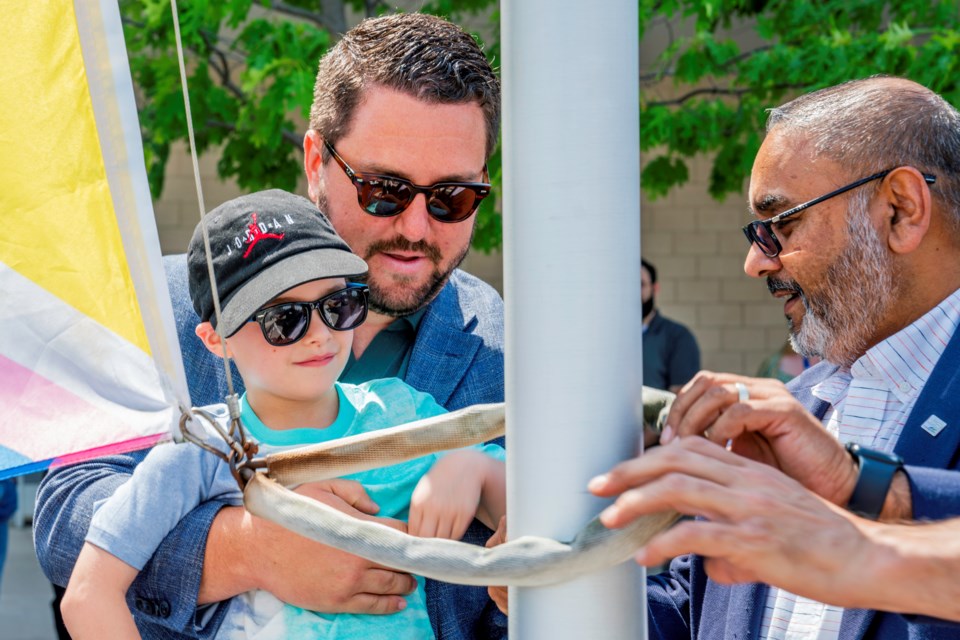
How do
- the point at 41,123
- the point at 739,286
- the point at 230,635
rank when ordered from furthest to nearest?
the point at 739,286
the point at 230,635
the point at 41,123

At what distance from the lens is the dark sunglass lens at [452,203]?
2.25m

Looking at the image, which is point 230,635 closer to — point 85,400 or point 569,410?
point 85,400

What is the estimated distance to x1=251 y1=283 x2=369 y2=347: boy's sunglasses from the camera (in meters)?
1.81

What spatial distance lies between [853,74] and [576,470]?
5.72 meters

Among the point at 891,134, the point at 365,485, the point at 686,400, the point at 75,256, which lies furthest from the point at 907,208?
the point at 75,256

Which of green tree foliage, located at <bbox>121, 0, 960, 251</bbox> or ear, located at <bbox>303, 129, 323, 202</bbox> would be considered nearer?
ear, located at <bbox>303, 129, 323, 202</bbox>

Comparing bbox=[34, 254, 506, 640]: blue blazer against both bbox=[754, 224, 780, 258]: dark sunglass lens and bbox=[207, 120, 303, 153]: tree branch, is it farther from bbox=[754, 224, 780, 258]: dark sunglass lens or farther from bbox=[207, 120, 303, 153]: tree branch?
bbox=[207, 120, 303, 153]: tree branch

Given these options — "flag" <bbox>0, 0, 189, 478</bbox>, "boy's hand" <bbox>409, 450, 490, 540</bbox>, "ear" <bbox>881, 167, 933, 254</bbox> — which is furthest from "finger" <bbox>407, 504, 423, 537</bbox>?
"ear" <bbox>881, 167, 933, 254</bbox>

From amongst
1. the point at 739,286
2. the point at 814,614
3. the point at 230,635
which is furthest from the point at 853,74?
the point at 230,635

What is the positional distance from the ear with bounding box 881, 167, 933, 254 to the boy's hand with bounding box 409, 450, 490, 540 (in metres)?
1.01

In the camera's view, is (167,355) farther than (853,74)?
No

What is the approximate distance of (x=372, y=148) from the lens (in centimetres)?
229

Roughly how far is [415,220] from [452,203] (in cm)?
9

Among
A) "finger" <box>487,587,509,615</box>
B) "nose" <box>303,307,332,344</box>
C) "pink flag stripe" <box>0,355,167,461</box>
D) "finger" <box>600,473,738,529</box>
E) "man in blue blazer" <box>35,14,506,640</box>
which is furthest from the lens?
"man in blue blazer" <box>35,14,506,640</box>
